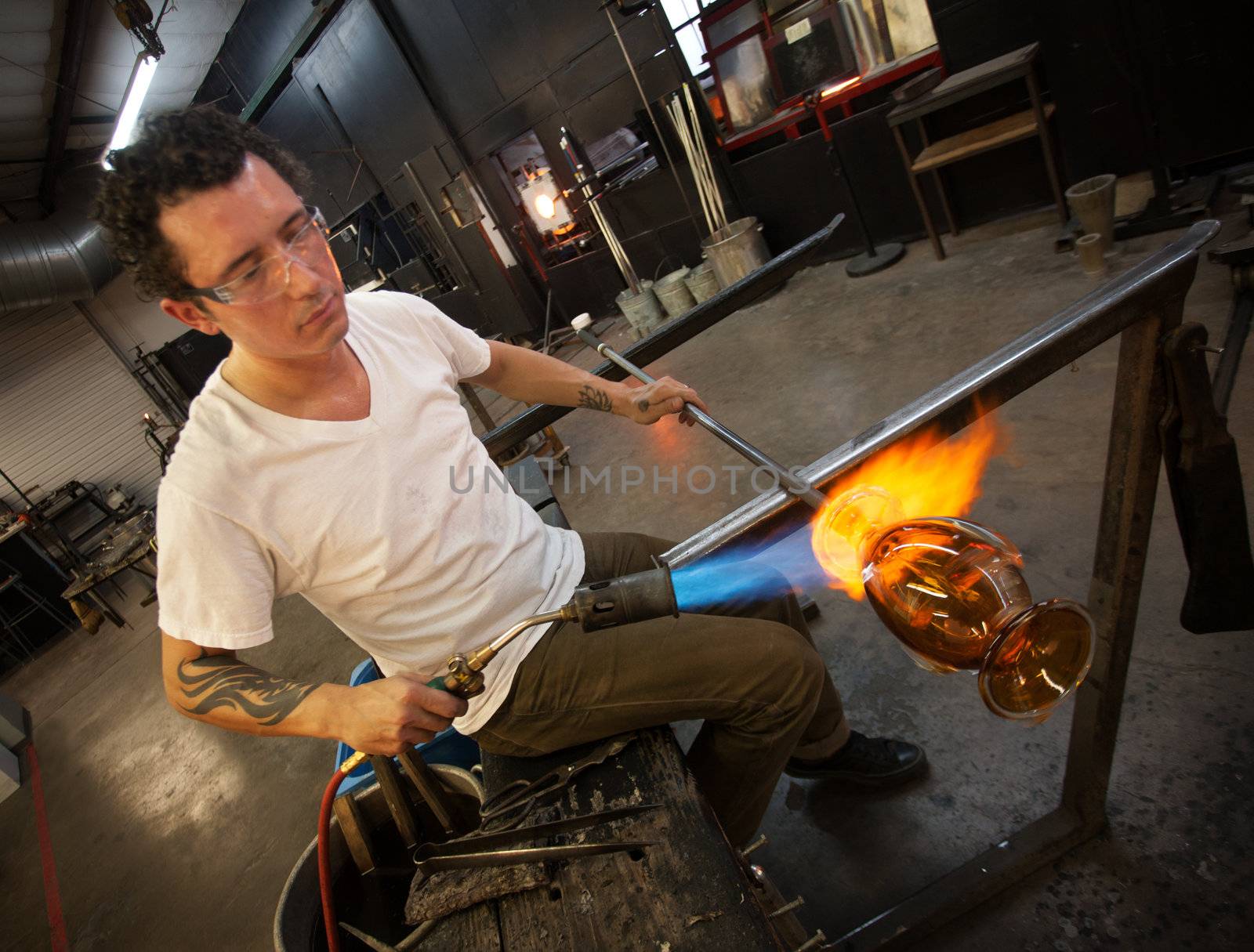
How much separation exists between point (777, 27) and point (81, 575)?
926 cm

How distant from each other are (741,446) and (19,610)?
35.3ft

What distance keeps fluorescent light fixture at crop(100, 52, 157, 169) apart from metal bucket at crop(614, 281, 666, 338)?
224 inches

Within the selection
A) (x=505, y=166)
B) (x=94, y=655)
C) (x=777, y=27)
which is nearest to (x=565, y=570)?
(x=777, y=27)

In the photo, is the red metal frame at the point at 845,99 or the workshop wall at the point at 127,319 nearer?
the red metal frame at the point at 845,99

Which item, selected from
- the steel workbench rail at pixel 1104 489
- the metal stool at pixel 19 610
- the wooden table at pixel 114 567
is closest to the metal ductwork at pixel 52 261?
the metal stool at pixel 19 610

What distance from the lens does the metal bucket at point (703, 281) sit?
7.09 metres

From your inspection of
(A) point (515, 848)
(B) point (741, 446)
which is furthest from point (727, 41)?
(A) point (515, 848)

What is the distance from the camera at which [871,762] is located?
204cm

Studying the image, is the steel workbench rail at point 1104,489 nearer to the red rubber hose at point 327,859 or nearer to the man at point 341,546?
the man at point 341,546

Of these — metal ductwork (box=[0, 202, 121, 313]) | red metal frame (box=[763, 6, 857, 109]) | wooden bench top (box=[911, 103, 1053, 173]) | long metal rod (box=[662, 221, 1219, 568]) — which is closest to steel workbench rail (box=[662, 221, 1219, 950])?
long metal rod (box=[662, 221, 1219, 568])

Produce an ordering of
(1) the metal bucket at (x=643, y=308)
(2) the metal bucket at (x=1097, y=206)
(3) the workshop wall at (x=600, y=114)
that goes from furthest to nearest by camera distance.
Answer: (1) the metal bucket at (x=643, y=308), (3) the workshop wall at (x=600, y=114), (2) the metal bucket at (x=1097, y=206)

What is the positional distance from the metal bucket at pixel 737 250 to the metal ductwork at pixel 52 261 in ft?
32.2

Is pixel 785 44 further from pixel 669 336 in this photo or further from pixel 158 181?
pixel 158 181

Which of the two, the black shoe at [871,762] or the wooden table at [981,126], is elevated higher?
the wooden table at [981,126]
